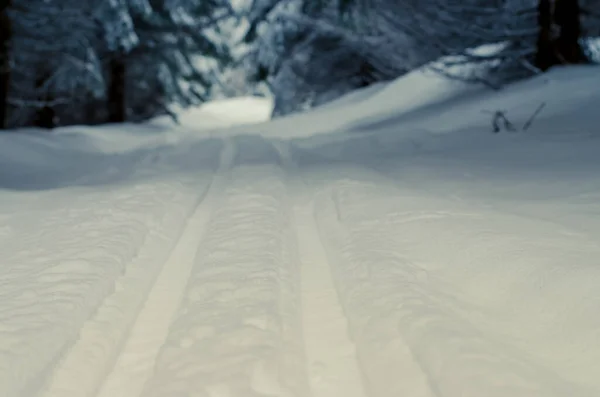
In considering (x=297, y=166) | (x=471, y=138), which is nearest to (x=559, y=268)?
(x=297, y=166)

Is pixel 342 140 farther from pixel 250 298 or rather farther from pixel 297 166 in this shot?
pixel 250 298

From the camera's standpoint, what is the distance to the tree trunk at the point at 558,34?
10305mm

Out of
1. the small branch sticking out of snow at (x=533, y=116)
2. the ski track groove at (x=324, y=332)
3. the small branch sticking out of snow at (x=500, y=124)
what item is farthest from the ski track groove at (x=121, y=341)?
the small branch sticking out of snow at (x=533, y=116)

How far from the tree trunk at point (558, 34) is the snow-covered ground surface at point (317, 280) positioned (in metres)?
4.24

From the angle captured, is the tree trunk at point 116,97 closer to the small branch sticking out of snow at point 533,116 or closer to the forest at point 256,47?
the forest at point 256,47

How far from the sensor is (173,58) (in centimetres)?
1988

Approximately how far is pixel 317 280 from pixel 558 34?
9.55 metres

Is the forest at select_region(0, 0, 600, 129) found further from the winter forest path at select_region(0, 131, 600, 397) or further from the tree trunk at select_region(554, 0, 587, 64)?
the winter forest path at select_region(0, 131, 600, 397)

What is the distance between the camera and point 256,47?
17906 mm

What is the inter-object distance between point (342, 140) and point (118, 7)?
28.8 feet

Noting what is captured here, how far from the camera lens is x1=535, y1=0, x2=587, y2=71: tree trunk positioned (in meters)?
10.3

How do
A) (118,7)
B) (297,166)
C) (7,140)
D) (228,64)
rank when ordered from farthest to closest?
(228,64), (118,7), (7,140), (297,166)

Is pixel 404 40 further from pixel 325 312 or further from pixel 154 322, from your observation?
pixel 154 322

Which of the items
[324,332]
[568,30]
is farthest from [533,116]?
[324,332]
